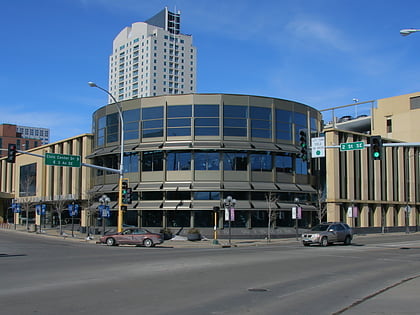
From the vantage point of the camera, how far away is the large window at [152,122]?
4522cm

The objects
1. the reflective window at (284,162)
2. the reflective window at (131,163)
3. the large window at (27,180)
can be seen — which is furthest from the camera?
the large window at (27,180)

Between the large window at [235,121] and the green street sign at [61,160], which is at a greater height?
the large window at [235,121]

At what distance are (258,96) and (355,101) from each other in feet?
180

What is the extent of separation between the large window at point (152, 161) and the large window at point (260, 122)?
9.46 m

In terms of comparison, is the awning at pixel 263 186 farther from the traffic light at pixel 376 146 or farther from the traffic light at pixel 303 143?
the traffic light at pixel 376 146

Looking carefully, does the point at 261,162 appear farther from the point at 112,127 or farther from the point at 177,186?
the point at 112,127

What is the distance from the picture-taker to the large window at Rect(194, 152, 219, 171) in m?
44.2

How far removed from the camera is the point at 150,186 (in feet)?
145

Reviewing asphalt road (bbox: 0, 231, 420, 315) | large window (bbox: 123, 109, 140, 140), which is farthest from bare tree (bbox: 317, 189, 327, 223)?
asphalt road (bbox: 0, 231, 420, 315)

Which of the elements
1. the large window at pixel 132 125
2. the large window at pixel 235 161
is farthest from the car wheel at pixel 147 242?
the large window at pixel 132 125

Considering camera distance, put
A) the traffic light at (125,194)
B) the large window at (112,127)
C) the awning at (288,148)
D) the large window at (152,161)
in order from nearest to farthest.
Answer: the traffic light at (125,194), the large window at (152,161), the awning at (288,148), the large window at (112,127)

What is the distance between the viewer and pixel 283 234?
1764 inches

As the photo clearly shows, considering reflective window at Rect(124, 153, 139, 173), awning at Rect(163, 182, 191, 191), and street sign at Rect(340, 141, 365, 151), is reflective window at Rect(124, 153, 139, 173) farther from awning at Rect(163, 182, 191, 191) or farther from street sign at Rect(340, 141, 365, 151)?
street sign at Rect(340, 141, 365, 151)

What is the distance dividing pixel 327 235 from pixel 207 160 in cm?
1560
